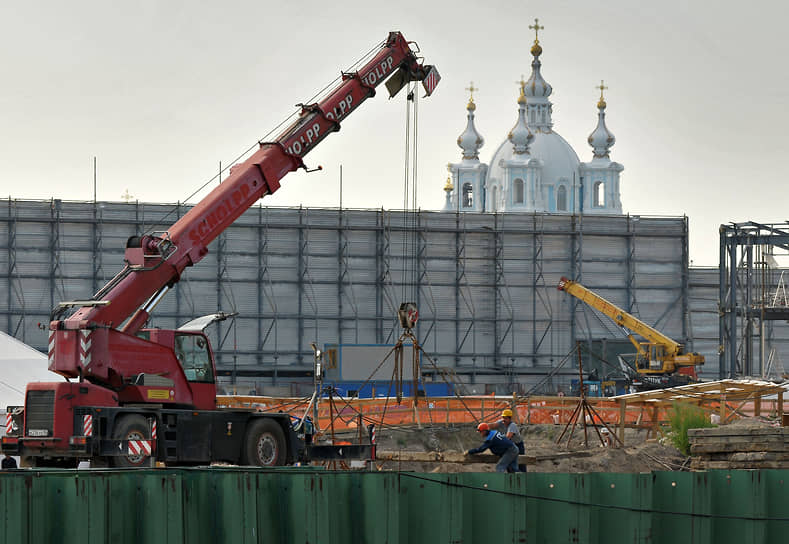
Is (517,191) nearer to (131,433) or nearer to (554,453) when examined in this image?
(554,453)

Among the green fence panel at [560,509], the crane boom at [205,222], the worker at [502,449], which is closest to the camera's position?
the green fence panel at [560,509]

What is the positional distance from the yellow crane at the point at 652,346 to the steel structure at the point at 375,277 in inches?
198

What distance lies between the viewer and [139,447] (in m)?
20.2

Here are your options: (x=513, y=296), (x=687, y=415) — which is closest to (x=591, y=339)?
(x=513, y=296)

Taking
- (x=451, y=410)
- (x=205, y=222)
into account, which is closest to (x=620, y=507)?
(x=205, y=222)

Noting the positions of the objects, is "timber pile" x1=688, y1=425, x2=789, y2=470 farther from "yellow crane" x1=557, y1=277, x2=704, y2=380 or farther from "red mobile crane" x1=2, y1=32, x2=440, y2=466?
"yellow crane" x1=557, y1=277, x2=704, y2=380

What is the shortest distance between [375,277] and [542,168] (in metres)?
55.5

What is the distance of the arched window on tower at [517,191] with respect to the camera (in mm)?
117250

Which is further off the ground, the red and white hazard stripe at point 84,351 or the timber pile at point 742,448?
the red and white hazard stripe at point 84,351

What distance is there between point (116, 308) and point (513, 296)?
161 feet

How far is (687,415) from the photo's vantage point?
27906mm

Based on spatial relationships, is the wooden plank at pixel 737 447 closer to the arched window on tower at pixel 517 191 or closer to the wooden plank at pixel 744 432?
the wooden plank at pixel 744 432

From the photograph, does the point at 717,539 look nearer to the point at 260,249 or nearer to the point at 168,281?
the point at 168,281

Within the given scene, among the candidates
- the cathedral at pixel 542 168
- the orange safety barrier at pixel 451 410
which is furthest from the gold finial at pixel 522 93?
the orange safety barrier at pixel 451 410
